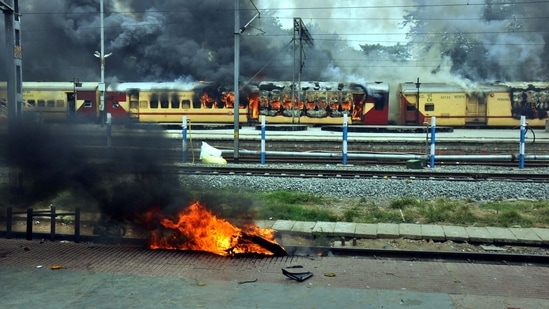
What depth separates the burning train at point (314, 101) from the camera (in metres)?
32.5

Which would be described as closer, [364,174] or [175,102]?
[364,174]

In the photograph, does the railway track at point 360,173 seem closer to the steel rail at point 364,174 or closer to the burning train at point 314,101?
the steel rail at point 364,174

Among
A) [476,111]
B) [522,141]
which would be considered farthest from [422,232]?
[476,111]

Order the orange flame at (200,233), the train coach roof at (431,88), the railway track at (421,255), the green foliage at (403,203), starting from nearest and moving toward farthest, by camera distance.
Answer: the railway track at (421,255) < the orange flame at (200,233) < the green foliage at (403,203) < the train coach roof at (431,88)

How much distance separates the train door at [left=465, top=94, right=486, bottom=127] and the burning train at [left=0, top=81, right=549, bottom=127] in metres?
0.06

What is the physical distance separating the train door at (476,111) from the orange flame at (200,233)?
28.8 metres

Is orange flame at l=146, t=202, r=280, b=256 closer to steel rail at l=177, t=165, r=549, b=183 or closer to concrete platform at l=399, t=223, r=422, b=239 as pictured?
concrete platform at l=399, t=223, r=422, b=239

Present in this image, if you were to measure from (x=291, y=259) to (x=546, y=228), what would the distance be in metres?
4.44

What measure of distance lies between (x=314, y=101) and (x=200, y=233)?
90.7ft

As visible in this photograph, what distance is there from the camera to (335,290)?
17.2ft

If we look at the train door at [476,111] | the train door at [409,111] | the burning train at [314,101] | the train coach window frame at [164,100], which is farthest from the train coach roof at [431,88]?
the train coach window frame at [164,100]

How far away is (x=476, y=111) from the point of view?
32719mm

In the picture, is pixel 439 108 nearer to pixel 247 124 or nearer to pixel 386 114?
pixel 386 114

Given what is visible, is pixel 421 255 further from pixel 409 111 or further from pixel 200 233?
pixel 409 111
